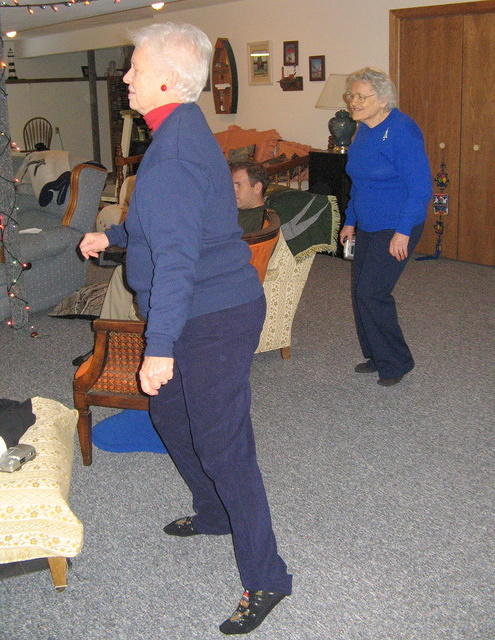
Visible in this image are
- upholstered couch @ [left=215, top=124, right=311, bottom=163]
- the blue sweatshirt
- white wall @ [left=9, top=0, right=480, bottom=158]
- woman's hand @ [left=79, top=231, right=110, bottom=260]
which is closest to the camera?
woman's hand @ [left=79, top=231, right=110, bottom=260]

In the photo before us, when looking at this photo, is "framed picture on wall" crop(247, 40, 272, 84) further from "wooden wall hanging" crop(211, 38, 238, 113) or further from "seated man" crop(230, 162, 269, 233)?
"seated man" crop(230, 162, 269, 233)

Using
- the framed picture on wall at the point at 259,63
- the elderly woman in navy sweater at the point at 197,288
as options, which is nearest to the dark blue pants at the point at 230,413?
the elderly woman in navy sweater at the point at 197,288

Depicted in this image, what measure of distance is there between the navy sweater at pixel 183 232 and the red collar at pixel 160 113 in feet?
0.08

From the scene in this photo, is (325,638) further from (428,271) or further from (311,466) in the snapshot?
(428,271)

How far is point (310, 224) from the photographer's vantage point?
369 centimetres

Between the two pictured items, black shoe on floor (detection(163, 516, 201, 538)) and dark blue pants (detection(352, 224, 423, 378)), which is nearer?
black shoe on floor (detection(163, 516, 201, 538))

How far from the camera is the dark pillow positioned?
666cm

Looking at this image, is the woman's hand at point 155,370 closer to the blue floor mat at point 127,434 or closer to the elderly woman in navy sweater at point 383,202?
the blue floor mat at point 127,434

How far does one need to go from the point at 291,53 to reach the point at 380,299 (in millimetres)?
4171

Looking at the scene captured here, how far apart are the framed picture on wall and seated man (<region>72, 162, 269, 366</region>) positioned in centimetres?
374

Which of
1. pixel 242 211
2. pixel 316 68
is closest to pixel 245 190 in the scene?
pixel 242 211

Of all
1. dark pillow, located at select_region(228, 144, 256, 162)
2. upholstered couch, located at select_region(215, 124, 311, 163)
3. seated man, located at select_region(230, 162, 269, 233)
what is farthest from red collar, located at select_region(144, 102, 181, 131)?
dark pillow, located at select_region(228, 144, 256, 162)

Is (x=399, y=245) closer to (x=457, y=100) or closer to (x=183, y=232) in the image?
(x=183, y=232)

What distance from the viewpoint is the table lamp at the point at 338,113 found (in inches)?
231
